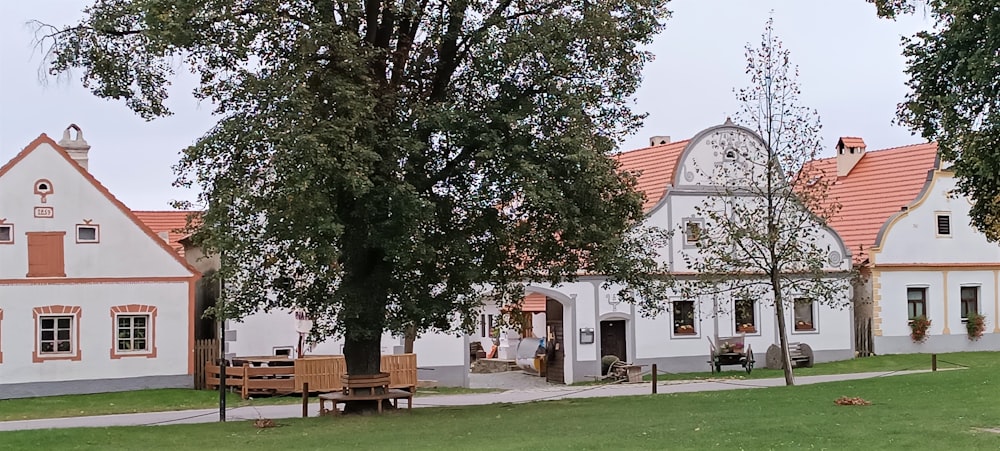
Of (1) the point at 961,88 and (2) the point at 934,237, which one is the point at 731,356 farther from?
(1) the point at 961,88

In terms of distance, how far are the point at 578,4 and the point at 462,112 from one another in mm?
3246

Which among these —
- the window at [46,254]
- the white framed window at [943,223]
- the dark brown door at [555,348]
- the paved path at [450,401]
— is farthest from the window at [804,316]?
the window at [46,254]

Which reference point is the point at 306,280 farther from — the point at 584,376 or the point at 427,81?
the point at 584,376

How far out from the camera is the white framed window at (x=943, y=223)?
39938 mm

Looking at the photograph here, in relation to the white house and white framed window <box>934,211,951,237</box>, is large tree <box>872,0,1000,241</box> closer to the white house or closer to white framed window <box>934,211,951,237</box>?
the white house

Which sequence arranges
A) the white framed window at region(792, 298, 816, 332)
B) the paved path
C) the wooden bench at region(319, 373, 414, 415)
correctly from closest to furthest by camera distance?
1. the wooden bench at region(319, 373, 414, 415)
2. the paved path
3. the white framed window at region(792, 298, 816, 332)

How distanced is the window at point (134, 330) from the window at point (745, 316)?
1746 centimetres

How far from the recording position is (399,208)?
1895 cm

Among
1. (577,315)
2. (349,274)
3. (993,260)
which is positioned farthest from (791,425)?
(993,260)

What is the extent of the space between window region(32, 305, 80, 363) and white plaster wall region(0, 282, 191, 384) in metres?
0.11

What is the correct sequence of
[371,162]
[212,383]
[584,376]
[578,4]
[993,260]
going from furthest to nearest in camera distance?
[993,260], [584,376], [212,383], [578,4], [371,162]

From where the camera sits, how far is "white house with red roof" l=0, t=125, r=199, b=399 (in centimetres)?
2894

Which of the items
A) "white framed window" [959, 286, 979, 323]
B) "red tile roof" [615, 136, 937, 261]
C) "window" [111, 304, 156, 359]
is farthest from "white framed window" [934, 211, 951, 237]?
"window" [111, 304, 156, 359]

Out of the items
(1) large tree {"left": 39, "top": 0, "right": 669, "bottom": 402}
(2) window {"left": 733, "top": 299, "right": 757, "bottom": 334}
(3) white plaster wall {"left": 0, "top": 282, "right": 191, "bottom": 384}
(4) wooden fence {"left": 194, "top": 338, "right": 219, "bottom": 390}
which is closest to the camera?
(1) large tree {"left": 39, "top": 0, "right": 669, "bottom": 402}
